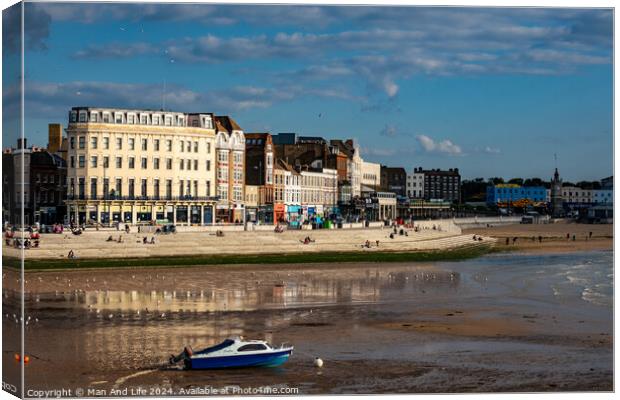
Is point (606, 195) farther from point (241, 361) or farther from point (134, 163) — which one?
point (134, 163)

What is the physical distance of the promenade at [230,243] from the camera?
47531 mm

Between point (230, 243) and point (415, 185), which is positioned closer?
point (230, 243)

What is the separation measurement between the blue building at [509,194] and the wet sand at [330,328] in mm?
57949

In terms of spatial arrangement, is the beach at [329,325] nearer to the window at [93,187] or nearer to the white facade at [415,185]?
the window at [93,187]

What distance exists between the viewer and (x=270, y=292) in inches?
1558

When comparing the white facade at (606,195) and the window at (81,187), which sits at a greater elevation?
the window at (81,187)

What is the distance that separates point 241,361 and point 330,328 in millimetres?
6061

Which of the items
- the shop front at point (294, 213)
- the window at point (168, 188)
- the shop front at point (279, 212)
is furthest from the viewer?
the shop front at point (294, 213)

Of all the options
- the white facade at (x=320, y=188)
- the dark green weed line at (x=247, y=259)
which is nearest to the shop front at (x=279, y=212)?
the white facade at (x=320, y=188)

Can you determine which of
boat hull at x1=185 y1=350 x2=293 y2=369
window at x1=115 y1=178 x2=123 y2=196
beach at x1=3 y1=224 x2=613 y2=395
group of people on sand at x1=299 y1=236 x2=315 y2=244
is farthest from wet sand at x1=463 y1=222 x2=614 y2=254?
boat hull at x1=185 y1=350 x2=293 y2=369

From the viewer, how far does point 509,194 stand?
11406 centimetres

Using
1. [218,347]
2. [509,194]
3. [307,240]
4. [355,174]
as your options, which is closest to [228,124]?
[307,240]

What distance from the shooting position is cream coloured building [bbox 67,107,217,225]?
45219mm

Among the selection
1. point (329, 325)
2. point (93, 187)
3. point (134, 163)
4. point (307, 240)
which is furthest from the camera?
point (307, 240)
